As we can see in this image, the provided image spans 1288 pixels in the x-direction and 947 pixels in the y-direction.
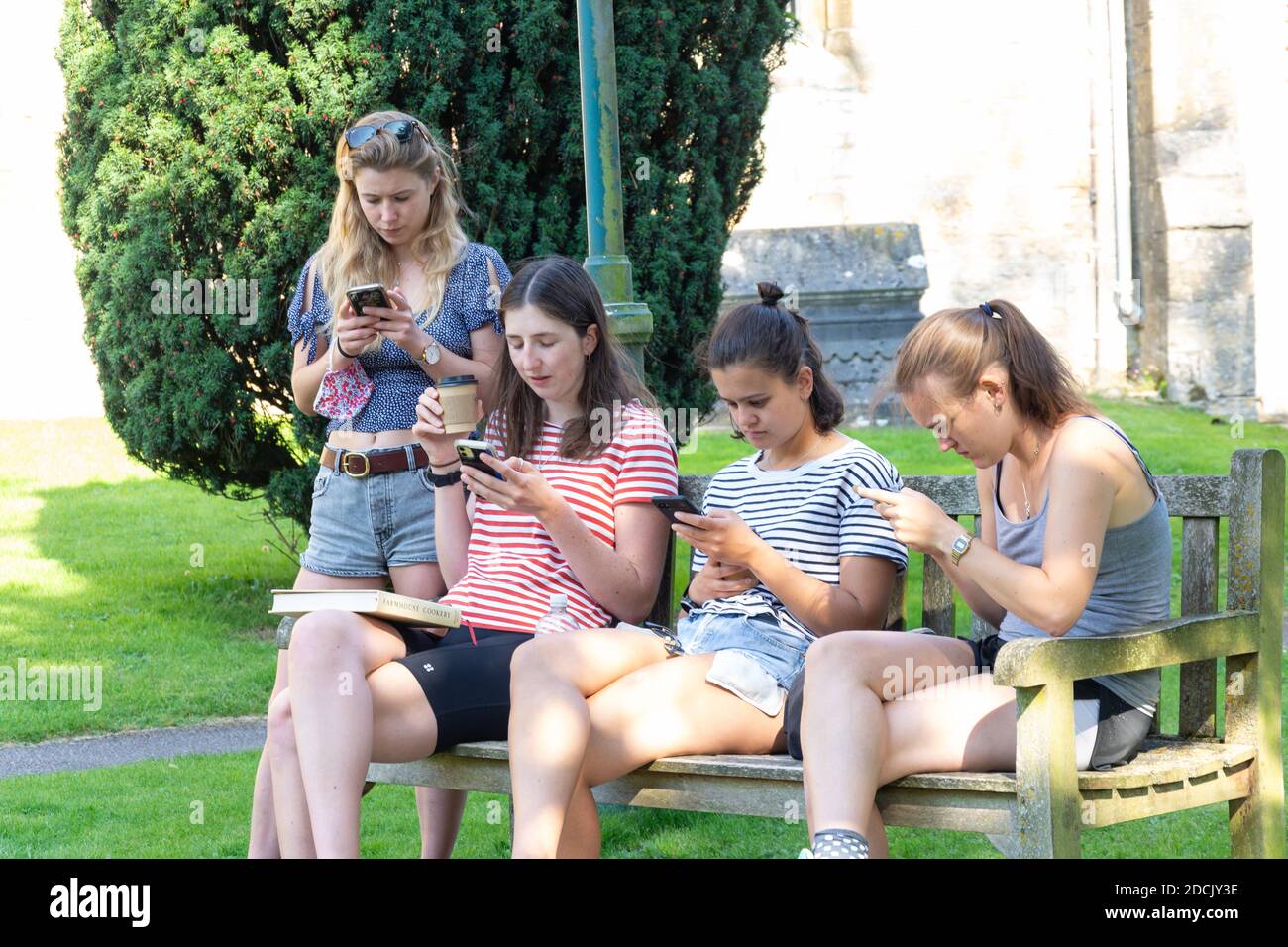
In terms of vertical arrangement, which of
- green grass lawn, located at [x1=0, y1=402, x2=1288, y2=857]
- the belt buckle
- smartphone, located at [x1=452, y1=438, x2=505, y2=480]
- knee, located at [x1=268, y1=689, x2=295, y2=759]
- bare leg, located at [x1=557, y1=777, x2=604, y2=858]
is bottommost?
green grass lawn, located at [x1=0, y1=402, x2=1288, y2=857]

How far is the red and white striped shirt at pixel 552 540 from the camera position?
356cm

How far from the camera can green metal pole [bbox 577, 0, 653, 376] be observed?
15.0ft

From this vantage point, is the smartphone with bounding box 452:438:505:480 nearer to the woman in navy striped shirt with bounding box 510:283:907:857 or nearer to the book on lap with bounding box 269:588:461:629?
the book on lap with bounding box 269:588:461:629

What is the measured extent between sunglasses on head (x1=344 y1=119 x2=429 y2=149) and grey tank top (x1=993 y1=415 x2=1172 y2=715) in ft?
5.84

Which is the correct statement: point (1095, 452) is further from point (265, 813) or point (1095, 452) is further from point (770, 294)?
point (265, 813)

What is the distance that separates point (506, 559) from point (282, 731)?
651mm

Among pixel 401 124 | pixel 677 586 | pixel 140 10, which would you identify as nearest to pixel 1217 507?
pixel 401 124

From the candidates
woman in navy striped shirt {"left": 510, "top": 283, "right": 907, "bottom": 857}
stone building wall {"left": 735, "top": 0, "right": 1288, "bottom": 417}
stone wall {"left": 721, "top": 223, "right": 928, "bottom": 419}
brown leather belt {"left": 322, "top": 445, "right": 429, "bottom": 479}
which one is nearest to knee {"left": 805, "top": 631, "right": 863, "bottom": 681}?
woman in navy striped shirt {"left": 510, "top": 283, "right": 907, "bottom": 857}

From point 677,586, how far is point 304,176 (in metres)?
2.45

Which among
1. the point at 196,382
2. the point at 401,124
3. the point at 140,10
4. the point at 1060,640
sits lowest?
the point at 1060,640

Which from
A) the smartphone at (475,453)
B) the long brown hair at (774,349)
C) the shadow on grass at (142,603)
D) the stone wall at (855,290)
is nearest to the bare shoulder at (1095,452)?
the long brown hair at (774,349)

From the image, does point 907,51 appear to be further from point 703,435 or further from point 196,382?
point 196,382

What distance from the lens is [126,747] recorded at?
5594mm

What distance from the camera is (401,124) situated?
3.85m
